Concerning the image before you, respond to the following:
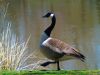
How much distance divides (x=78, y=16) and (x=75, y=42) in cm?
924

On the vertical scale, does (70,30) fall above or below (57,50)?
below

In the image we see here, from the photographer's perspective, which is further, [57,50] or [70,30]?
[70,30]

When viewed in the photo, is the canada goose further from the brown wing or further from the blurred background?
the blurred background

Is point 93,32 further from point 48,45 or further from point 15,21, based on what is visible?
point 48,45

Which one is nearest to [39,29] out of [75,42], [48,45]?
[75,42]

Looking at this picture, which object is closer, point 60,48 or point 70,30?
point 60,48

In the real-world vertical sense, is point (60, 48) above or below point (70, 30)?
above

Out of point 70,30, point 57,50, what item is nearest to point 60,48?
point 57,50

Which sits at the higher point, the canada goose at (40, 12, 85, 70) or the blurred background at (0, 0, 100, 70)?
the canada goose at (40, 12, 85, 70)

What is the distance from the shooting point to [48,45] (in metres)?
7.97

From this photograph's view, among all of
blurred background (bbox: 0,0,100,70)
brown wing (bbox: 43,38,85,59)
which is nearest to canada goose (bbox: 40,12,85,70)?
brown wing (bbox: 43,38,85,59)

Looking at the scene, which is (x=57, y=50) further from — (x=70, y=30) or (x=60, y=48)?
(x=70, y=30)

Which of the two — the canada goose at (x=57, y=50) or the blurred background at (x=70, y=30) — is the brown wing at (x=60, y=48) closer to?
the canada goose at (x=57, y=50)

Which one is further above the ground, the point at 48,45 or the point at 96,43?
the point at 48,45
